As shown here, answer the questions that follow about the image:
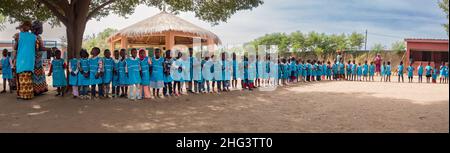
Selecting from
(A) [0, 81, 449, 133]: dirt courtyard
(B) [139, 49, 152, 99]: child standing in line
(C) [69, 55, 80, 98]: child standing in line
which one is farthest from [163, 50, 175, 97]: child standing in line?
(C) [69, 55, 80, 98]: child standing in line

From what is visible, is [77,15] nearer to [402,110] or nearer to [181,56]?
[181,56]

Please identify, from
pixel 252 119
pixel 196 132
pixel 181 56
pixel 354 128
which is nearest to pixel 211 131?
pixel 196 132

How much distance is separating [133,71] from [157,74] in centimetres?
63

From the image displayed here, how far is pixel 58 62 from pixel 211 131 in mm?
5752

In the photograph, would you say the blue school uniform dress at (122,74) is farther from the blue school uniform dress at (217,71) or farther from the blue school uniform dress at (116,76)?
the blue school uniform dress at (217,71)

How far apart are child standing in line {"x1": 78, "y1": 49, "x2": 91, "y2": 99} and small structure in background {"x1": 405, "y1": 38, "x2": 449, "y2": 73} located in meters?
25.9

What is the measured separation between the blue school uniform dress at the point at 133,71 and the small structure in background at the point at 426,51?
82.3 feet

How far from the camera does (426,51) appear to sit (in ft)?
92.6

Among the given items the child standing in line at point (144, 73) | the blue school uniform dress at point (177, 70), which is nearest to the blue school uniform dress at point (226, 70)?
the blue school uniform dress at point (177, 70)

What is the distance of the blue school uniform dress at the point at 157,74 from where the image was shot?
9164 millimetres

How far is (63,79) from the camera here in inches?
356

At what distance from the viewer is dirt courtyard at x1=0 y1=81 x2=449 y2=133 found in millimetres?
5281

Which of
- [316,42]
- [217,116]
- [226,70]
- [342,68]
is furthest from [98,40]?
[217,116]

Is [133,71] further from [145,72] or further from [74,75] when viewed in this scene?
[74,75]
